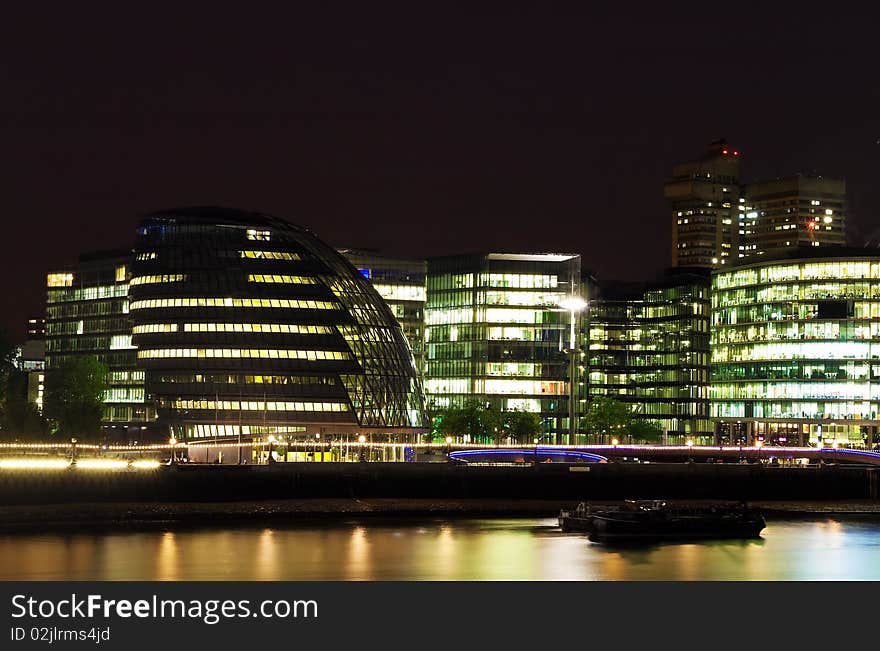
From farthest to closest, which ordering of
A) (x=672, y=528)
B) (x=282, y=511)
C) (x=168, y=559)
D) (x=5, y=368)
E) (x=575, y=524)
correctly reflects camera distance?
(x=5, y=368)
(x=282, y=511)
(x=575, y=524)
(x=672, y=528)
(x=168, y=559)

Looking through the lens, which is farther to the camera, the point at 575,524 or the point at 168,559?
the point at 575,524

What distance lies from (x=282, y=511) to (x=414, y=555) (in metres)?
34.9

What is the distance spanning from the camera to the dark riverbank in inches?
4712

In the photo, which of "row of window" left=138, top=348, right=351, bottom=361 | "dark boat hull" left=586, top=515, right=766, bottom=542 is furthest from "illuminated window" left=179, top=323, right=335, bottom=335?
"dark boat hull" left=586, top=515, right=766, bottom=542

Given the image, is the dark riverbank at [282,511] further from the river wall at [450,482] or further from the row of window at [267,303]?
the row of window at [267,303]

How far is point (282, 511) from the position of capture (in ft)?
429

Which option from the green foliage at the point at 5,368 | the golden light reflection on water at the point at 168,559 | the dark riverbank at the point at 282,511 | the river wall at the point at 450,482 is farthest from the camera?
the green foliage at the point at 5,368

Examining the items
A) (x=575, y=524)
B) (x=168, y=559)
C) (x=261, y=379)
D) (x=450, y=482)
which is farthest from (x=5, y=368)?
(x=168, y=559)

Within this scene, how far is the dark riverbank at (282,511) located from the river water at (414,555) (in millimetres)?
7360

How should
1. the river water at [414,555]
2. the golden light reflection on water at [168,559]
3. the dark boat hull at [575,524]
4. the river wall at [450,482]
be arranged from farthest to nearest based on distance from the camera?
the river wall at [450,482] < the dark boat hull at [575,524] < the river water at [414,555] < the golden light reflection on water at [168,559]

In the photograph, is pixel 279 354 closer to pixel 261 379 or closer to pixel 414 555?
pixel 261 379

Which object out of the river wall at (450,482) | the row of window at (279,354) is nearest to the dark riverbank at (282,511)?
the river wall at (450,482)

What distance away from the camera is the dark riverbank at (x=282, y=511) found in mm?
119688
